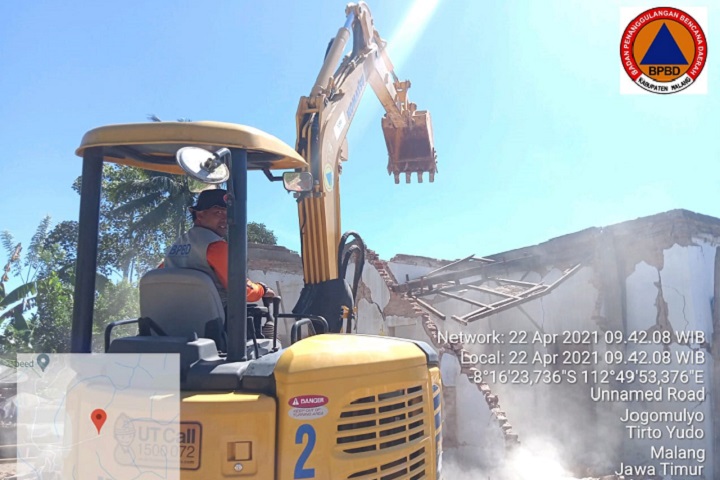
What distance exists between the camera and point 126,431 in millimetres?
2584

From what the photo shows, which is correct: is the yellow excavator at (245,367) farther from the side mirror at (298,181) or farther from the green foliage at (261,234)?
the green foliage at (261,234)

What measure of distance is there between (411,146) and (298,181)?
4.88 m

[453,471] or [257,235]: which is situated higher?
A: [257,235]

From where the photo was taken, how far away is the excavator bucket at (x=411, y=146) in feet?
27.0

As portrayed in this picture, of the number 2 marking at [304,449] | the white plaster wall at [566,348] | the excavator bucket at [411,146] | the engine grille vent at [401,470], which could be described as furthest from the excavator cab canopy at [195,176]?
the white plaster wall at [566,348]

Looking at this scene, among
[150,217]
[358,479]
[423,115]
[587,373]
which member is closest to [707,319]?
[587,373]

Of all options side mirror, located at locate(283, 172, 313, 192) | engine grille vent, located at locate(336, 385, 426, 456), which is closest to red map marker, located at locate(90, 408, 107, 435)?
engine grille vent, located at locate(336, 385, 426, 456)

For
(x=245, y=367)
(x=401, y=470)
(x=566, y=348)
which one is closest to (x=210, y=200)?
(x=245, y=367)

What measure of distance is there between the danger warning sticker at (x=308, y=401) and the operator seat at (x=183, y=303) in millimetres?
741

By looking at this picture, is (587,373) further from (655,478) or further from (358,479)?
(358,479)

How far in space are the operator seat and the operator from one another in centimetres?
17

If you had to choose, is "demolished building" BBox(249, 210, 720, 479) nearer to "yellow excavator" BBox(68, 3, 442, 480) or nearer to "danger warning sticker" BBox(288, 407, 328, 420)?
"yellow excavator" BBox(68, 3, 442, 480)

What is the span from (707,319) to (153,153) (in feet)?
34.3

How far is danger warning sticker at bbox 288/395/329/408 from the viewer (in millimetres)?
2592
